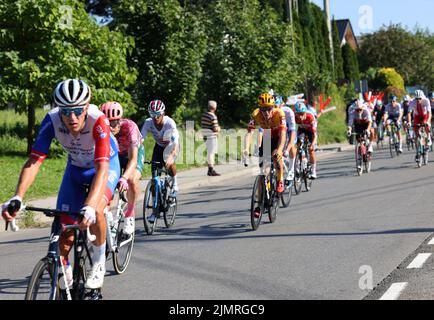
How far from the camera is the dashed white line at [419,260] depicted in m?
7.92

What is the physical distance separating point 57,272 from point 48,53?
560 inches

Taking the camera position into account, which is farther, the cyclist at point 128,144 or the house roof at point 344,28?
the house roof at point 344,28

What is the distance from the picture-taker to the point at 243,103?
2938 centimetres

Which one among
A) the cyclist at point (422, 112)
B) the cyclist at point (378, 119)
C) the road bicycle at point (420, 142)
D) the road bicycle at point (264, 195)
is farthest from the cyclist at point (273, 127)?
the cyclist at point (378, 119)

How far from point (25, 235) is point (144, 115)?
12912 millimetres

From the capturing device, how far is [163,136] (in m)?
11.2

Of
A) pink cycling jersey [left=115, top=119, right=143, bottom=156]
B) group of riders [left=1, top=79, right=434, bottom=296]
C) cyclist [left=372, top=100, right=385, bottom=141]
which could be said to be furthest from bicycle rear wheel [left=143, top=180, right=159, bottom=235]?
cyclist [left=372, top=100, right=385, bottom=141]

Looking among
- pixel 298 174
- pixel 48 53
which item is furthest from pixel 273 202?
pixel 48 53

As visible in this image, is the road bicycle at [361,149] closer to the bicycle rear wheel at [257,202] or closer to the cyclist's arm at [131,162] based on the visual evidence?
the bicycle rear wheel at [257,202]

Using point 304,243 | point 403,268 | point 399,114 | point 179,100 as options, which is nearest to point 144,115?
point 179,100

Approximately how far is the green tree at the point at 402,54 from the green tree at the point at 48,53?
50992 mm

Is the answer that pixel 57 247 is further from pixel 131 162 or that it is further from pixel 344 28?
pixel 344 28

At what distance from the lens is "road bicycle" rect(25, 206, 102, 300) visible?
539cm

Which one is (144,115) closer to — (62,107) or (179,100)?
(179,100)
